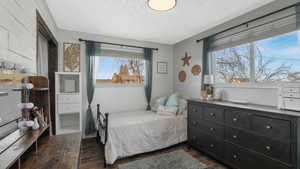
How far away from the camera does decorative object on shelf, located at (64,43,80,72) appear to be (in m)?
2.94

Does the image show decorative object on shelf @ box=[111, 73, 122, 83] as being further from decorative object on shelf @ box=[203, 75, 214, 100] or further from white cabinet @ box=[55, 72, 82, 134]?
decorative object on shelf @ box=[203, 75, 214, 100]

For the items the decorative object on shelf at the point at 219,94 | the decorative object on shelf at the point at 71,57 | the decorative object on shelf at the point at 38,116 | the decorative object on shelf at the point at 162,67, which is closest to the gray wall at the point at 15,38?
the decorative object on shelf at the point at 38,116

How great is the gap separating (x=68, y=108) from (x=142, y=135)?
1.56 m

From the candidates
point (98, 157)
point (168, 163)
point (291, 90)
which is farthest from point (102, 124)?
point (291, 90)

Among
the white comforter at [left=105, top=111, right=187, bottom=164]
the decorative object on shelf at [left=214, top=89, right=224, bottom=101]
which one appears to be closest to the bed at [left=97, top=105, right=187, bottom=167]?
the white comforter at [left=105, top=111, right=187, bottom=164]

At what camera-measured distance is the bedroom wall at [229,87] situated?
1961mm

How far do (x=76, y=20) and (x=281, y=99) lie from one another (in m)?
3.39

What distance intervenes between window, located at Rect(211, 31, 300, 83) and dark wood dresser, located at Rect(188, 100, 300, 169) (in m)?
0.62

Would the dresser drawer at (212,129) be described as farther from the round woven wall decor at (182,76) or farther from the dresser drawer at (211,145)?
the round woven wall decor at (182,76)

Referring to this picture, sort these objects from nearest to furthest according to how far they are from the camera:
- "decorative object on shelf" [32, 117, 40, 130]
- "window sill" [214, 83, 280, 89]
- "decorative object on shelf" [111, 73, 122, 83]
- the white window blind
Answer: "decorative object on shelf" [32, 117, 40, 130] → the white window blind → "window sill" [214, 83, 280, 89] → "decorative object on shelf" [111, 73, 122, 83]

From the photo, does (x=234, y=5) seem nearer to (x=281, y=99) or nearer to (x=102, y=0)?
(x=281, y=99)

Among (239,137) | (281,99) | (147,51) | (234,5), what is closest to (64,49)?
(147,51)

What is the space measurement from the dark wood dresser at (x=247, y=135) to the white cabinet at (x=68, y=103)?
2361mm

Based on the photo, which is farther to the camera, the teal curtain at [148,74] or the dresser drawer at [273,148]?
the teal curtain at [148,74]
